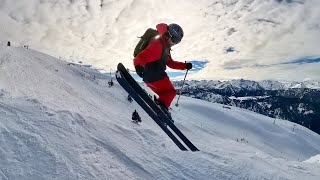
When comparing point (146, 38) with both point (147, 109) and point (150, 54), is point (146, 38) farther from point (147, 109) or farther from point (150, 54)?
point (147, 109)

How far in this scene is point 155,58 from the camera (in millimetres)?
6562

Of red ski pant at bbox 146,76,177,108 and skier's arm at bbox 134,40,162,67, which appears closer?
skier's arm at bbox 134,40,162,67

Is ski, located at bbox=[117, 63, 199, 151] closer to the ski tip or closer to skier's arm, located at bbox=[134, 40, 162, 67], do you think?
the ski tip

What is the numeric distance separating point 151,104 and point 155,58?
44.4 inches

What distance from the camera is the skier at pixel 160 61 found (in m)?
6.46

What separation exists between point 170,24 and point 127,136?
9.34 feet

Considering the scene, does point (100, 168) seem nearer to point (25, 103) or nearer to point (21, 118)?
point (21, 118)

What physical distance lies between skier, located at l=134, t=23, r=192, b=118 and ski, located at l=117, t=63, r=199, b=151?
0.68 feet

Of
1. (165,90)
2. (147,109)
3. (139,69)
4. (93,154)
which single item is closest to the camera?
(93,154)

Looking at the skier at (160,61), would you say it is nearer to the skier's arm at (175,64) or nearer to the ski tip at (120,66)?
the skier's arm at (175,64)

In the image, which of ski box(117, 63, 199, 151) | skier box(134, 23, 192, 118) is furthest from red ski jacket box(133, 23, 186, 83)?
ski box(117, 63, 199, 151)

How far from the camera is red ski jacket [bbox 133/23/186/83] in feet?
21.1

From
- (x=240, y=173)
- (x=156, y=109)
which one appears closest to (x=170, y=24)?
(x=156, y=109)

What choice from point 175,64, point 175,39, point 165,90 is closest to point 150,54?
point 175,39
